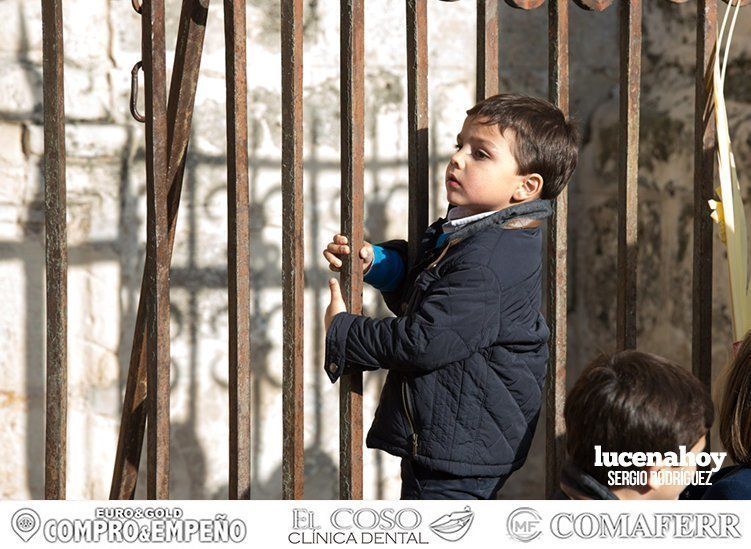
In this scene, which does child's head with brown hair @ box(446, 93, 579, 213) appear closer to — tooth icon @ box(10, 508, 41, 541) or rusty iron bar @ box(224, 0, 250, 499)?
rusty iron bar @ box(224, 0, 250, 499)

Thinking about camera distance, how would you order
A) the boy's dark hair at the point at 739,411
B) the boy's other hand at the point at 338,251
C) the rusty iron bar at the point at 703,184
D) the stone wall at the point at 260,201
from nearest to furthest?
the boy's dark hair at the point at 739,411 < the boy's other hand at the point at 338,251 < the rusty iron bar at the point at 703,184 < the stone wall at the point at 260,201

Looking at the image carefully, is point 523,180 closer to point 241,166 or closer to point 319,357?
point 241,166

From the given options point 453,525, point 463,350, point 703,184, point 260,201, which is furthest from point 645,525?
point 260,201

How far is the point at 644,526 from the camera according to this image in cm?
160

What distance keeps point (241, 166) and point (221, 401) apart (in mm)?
1350

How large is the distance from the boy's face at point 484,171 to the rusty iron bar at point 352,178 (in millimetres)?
161

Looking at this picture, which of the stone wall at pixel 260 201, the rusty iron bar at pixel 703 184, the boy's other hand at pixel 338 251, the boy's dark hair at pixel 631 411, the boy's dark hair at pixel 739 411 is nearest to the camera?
the boy's dark hair at pixel 631 411

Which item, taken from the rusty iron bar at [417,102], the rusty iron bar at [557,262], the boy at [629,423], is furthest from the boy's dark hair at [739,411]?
the rusty iron bar at [417,102]

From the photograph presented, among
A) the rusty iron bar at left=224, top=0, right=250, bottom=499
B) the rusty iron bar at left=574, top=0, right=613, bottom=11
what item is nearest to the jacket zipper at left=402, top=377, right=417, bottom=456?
the rusty iron bar at left=224, top=0, right=250, bottom=499

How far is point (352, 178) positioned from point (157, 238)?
342mm

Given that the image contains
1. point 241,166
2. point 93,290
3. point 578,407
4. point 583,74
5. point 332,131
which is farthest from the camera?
point 583,74

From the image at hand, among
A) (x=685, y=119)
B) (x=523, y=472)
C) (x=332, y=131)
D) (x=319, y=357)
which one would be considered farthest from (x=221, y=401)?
(x=685, y=119)

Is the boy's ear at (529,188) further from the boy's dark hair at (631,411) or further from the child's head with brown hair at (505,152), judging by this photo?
the boy's dark hair at (631,411)

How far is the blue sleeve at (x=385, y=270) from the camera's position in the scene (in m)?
1.91
